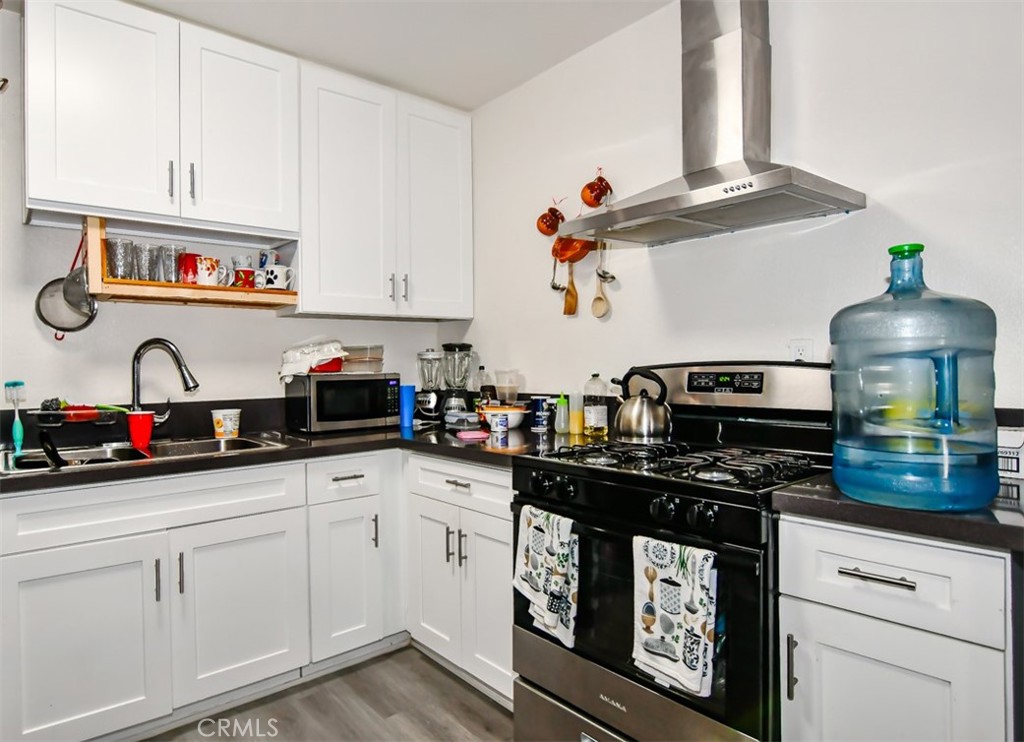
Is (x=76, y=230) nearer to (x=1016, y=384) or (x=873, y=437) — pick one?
(x=873, y=437)

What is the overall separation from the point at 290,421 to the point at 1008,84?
9.05 ft

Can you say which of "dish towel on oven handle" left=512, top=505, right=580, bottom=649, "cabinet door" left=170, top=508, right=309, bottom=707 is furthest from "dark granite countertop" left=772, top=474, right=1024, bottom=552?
"cabinet door" left=170, top=508, right=309, bottom=707

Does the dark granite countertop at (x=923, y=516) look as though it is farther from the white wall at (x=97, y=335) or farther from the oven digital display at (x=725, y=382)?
the white wall at (x=97, y=335)

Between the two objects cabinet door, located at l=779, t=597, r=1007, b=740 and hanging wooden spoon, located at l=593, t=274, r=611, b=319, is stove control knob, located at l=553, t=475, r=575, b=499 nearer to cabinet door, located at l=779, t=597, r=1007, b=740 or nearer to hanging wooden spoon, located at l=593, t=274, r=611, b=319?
cabinet door, located at l=779, t=597, r=1007, b=740

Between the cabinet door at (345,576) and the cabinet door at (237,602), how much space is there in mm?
49

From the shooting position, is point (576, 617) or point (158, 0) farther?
point (158, 0)

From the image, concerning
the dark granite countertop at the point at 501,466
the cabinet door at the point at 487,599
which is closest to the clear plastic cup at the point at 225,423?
the dark granite countertop at the point at 501,466

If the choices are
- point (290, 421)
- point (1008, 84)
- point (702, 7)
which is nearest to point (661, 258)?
point (702, 7)

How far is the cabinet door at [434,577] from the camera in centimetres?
231

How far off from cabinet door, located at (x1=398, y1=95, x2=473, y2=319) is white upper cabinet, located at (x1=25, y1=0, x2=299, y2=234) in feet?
1.79

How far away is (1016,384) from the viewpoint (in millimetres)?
1541

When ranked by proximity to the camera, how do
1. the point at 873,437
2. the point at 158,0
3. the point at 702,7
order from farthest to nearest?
the point at 158,0, the point at 702,7, the point at 873,437

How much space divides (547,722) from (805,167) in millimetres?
1872

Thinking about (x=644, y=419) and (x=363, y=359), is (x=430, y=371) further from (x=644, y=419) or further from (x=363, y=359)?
(x=644, y=419)
